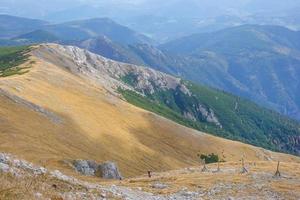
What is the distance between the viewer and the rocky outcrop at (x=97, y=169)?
94375 mm

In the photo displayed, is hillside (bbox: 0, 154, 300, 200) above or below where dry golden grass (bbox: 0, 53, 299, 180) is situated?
above

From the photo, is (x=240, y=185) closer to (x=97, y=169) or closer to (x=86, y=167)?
(x=86, y=167)

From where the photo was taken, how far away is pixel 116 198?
35750mm

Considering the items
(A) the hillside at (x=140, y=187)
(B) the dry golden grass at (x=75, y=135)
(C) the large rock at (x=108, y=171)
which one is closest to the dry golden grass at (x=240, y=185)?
(A) the hillside at (x=140, y=187)

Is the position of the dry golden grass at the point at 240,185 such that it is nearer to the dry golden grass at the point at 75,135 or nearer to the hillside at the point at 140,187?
the hillside at the point at 140,187

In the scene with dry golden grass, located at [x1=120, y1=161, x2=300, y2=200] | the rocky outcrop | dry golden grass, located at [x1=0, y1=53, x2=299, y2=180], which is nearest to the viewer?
dry golden grass, located at [x1=120, y1=161, x2=300, y2=200]

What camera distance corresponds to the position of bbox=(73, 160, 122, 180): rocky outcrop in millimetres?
94375

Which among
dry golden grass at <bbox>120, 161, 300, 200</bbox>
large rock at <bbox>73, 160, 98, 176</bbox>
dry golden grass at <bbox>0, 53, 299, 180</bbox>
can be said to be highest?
dry golden grass at <bbox>120, 161, 300, 200</bbox>

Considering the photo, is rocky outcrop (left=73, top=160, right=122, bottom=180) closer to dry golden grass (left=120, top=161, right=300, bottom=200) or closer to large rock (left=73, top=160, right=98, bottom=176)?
large rock (left=73, top=160, right=98, bottom=176)

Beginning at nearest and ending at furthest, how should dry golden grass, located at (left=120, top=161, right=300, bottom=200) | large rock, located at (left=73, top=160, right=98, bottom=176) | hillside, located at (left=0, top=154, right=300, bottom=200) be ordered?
hillside, located at (left=0, top=154, right=300, bottom=200), dry golden grass, located at (left=120, top=161, right=300, bottom=200), large rock, located at (left=73, top=160, right=98, bottom=176)

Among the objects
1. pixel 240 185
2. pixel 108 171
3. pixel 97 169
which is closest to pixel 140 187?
pixel 240 185

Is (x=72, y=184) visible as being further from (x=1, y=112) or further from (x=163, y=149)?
(x=163, y=149)

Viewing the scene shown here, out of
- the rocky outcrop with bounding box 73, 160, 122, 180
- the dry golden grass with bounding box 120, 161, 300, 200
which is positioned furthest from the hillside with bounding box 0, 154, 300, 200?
the rocky outcrop with bounding box 73, 160, 122, 180

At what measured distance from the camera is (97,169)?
98.6 meters
